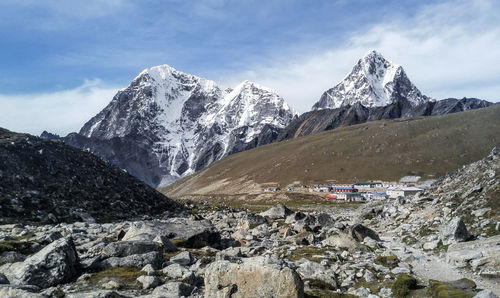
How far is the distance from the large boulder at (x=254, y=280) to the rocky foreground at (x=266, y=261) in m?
0.04

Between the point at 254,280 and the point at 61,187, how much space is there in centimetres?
4176

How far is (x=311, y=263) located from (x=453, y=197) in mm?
25964

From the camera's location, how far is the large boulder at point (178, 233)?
26734mm

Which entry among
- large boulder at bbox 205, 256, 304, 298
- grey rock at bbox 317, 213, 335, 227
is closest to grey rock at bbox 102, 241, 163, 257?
large boulder at bbox 205, 256, 304, 298

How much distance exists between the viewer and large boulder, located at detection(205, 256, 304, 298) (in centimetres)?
1257

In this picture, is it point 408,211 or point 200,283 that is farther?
point 408,211

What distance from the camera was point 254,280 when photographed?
1288 centimetres

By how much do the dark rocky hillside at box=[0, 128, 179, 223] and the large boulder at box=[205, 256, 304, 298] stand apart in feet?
102

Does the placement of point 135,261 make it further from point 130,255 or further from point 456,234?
point 456,234

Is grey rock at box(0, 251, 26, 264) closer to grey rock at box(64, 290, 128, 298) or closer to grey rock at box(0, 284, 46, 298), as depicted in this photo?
grey rock at box(0, 284, 46, 298)

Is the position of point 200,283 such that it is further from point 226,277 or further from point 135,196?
point 135,196

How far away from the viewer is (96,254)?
66.9 ft

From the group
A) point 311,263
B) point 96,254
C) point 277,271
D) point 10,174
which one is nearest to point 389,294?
point 311,263

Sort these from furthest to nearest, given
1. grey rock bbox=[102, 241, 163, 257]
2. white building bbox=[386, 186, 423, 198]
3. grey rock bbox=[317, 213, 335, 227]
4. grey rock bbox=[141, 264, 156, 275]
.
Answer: white building bbox=[386, 186, 423, 198], grey rock bbox=[317, 213, 335, 227], grey rock bbox=[102, 241, 163, 257], grey rock bbox=[141, 264, 156, 275]
